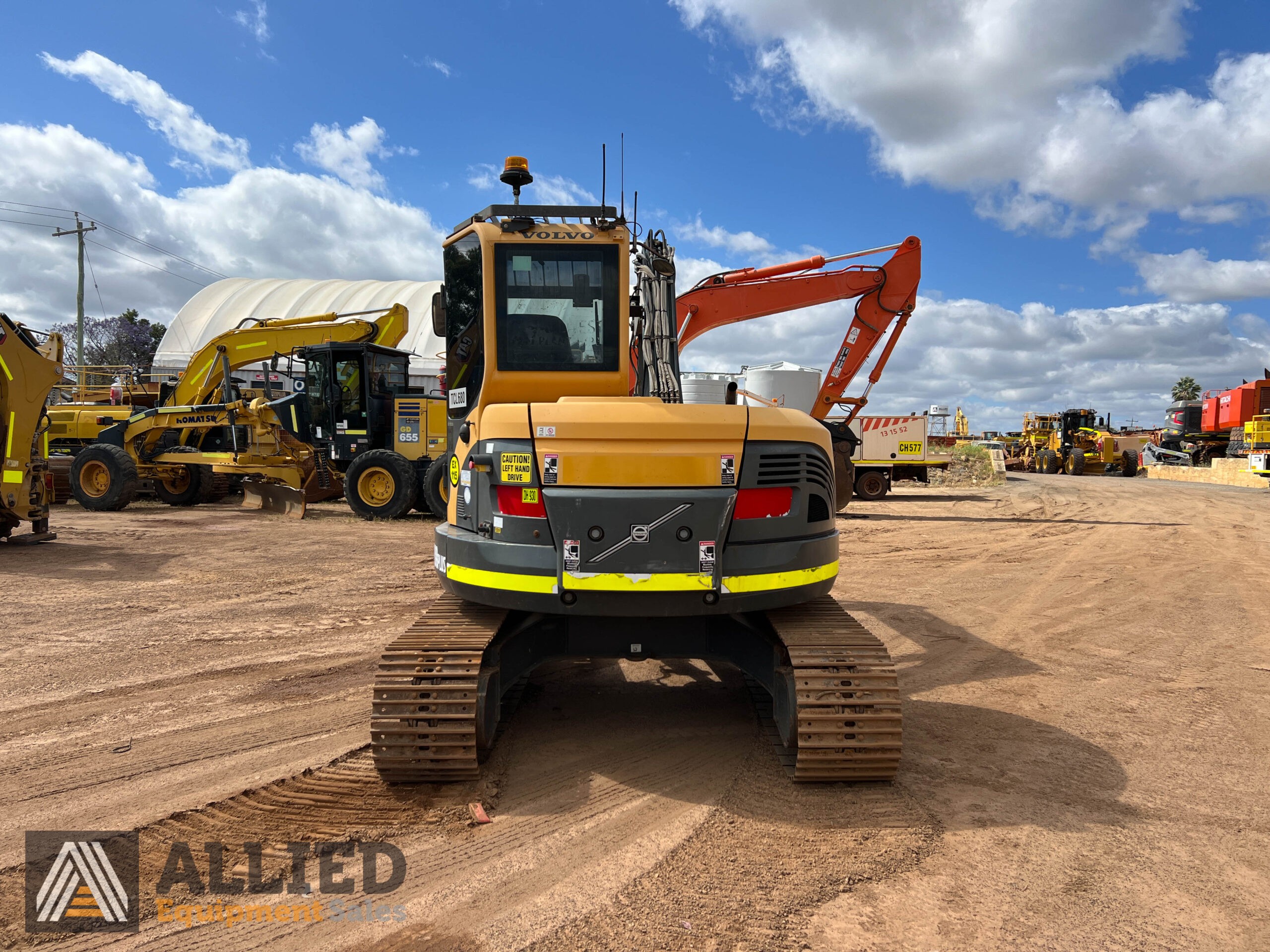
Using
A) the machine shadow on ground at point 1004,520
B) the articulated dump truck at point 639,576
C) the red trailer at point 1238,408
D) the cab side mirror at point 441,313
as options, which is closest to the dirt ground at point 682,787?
the articulated dump truck at point 639,576

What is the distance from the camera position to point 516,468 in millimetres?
3543

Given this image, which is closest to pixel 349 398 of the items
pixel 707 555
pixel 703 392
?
pixel 703 392

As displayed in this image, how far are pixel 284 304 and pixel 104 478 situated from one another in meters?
45.6

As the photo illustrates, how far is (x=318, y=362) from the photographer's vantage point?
1459cm

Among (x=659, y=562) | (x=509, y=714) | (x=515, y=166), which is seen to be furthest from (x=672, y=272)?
(x=509, y=714)

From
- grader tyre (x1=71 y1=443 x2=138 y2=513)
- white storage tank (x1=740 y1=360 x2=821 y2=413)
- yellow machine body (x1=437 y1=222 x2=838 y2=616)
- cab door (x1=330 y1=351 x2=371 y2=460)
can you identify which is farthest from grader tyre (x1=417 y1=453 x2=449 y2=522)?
white storage tank (x1=740 y1=360 x2=821 y2=413)

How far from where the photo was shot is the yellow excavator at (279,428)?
1440 centimetres

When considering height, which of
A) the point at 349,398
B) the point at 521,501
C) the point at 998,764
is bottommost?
the point at 998,764

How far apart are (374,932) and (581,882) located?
0.69 metres

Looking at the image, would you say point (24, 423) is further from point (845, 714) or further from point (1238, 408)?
point (1238, 408)

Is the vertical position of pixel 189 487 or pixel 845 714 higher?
pixel 189 487

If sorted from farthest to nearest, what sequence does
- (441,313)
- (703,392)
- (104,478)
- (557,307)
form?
(104,478)
(703,392)
(441,313)
(557,307)

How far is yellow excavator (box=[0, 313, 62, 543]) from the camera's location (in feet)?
32.7

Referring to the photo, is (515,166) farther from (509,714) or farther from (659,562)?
(509,714)
